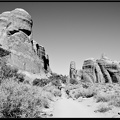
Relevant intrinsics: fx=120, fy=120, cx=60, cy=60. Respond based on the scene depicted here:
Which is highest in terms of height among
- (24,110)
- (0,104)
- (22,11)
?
(22,11)

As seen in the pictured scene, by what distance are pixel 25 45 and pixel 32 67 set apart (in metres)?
8.60

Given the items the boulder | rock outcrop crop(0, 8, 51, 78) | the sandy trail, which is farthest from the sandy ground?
the boulder

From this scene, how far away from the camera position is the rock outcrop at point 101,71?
1825 inches

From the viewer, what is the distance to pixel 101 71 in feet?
162

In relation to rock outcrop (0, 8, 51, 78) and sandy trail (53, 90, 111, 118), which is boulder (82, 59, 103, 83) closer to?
rock outcrop (0, 8, 51, 78)

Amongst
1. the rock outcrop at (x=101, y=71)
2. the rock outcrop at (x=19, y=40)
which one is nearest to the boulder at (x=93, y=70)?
the rock outcrop at (x=101, y=71)

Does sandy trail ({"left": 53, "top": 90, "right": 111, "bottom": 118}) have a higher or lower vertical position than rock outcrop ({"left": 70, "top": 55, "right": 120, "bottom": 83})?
lower

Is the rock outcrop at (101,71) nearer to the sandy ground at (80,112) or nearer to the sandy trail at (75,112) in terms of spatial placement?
the sandy ground at (80,112)

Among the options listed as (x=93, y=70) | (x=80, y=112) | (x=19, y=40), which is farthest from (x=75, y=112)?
(x=93, y=70)

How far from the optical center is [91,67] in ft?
161

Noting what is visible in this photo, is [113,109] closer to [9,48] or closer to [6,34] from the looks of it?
[9,48]

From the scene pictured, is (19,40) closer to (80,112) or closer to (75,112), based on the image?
(75,112)

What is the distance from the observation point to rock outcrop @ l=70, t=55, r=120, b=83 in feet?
152

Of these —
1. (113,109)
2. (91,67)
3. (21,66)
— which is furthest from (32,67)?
(113,109)
